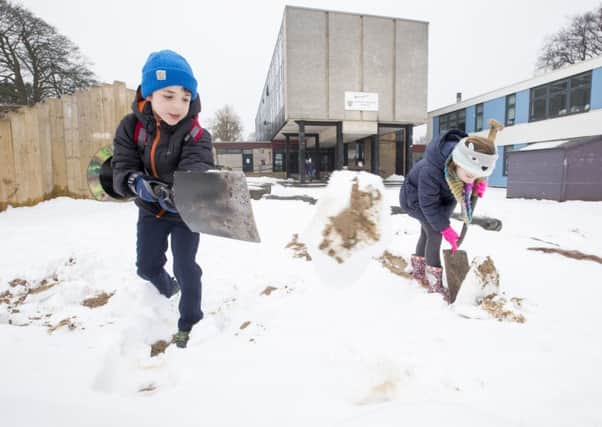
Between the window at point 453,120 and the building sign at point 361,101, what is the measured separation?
644 cm

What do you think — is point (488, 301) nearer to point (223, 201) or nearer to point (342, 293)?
point (342, 293)

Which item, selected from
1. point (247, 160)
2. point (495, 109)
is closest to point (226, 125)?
point (247, 160)

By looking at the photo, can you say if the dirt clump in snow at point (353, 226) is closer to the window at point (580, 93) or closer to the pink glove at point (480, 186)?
the pink glove at point (480, 186)

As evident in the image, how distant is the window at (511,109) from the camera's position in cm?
1452

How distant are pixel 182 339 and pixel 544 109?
17.0m

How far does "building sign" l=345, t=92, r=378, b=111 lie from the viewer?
1343cm

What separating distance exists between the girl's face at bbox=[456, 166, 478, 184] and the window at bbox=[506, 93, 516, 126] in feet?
52.6

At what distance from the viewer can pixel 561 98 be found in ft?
41.5

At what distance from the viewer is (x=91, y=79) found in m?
11.7

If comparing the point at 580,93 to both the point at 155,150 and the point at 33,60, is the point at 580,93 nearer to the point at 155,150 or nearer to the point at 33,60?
the point at 155,150

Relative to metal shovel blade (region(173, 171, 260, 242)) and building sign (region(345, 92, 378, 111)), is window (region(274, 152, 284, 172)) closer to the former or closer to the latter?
building sign (region(345, 92, 378, 111))

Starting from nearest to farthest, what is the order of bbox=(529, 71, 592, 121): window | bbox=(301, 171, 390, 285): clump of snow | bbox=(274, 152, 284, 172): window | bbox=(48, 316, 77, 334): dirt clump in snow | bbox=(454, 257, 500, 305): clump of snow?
1. bbox=(301, 171, 390, 285): clump of snow
2. bbox=(48, 316, 77, 334): dirt clump in snow
3. bbox=(454, 257, 500, 305): clump of snow
4. bbox=(529, 71, 592, 121): window
5. bbox=(274, 152, 284, 172): window

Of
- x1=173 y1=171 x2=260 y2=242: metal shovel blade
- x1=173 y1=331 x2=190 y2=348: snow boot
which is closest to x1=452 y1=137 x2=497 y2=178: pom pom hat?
x1=173 y1=171 x2=260 y2=242: metal shovel blade

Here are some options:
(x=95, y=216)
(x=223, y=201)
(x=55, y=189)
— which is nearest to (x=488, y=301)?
(x=223, y=201)
